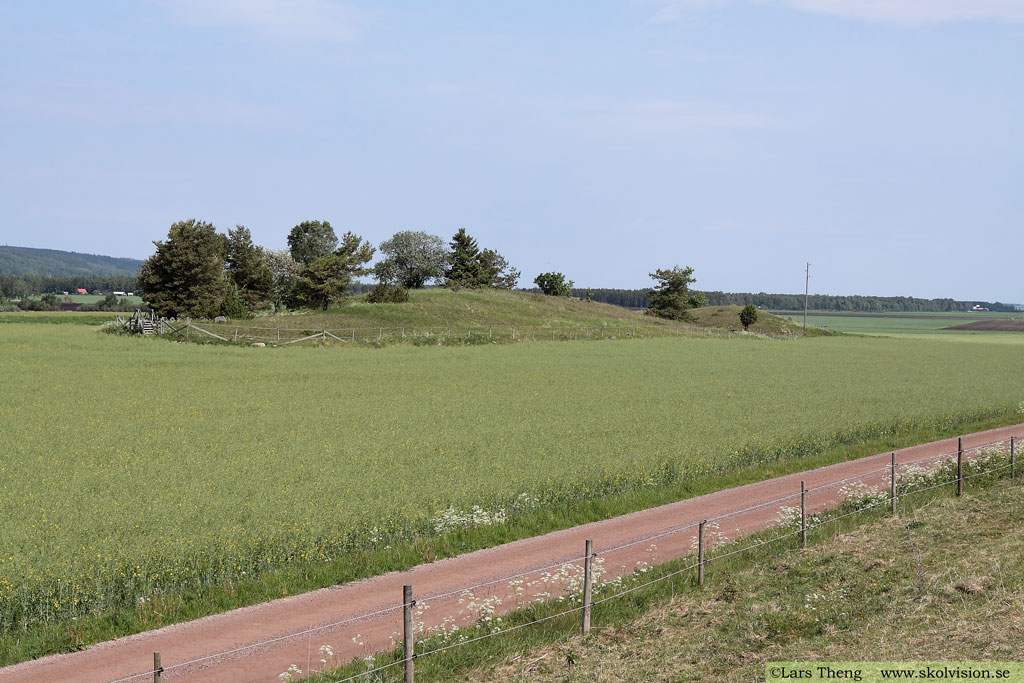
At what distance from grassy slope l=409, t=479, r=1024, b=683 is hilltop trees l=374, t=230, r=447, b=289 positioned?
511 feet

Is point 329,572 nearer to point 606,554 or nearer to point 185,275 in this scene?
point 606,554

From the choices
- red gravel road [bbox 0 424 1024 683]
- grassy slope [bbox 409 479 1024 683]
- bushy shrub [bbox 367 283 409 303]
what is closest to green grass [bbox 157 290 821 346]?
bushy shrub [bbox 367 283 409 303]

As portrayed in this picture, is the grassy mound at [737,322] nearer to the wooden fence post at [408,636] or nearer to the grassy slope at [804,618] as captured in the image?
the grassy slope at [804,618]

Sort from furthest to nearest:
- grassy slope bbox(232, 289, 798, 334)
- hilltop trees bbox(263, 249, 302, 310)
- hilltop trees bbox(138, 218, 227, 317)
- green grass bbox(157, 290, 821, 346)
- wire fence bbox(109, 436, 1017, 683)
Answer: hilltop trees bbox(263, 249, 302, 310)
hilltop trees bbox(138, 218, 227, 317)
grassy slope bbox(232, 289, 798, 334)
green grass bbox(157, 290, 821, 346)
wire fence bbox(109, 436, 1017, 683)

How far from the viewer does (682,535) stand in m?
20.7

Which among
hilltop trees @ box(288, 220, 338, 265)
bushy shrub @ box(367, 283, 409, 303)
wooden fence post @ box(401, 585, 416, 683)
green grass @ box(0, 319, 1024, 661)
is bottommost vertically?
green grass @ box(0, 319, 1024, 661)

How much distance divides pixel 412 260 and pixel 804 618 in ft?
526

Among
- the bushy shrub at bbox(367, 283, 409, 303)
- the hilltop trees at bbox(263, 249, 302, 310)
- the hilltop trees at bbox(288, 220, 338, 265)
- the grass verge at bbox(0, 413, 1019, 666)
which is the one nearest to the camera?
the grass verge at bbox(0, 413, 1019, 666)

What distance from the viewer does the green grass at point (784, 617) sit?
13055mm

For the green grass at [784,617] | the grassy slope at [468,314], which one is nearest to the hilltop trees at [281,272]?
the grassy slope at [468,314]

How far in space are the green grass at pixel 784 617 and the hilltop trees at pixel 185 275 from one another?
322ft

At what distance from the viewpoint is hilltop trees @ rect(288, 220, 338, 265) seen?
6427 inches

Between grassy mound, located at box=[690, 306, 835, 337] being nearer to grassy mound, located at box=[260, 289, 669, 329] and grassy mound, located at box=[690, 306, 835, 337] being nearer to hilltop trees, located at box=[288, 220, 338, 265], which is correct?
grassy mound, located at box=[260, 289, 669, 329]

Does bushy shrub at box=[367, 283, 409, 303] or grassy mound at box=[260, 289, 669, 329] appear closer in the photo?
grassy mound at box=[260, 289, 669, 329]
